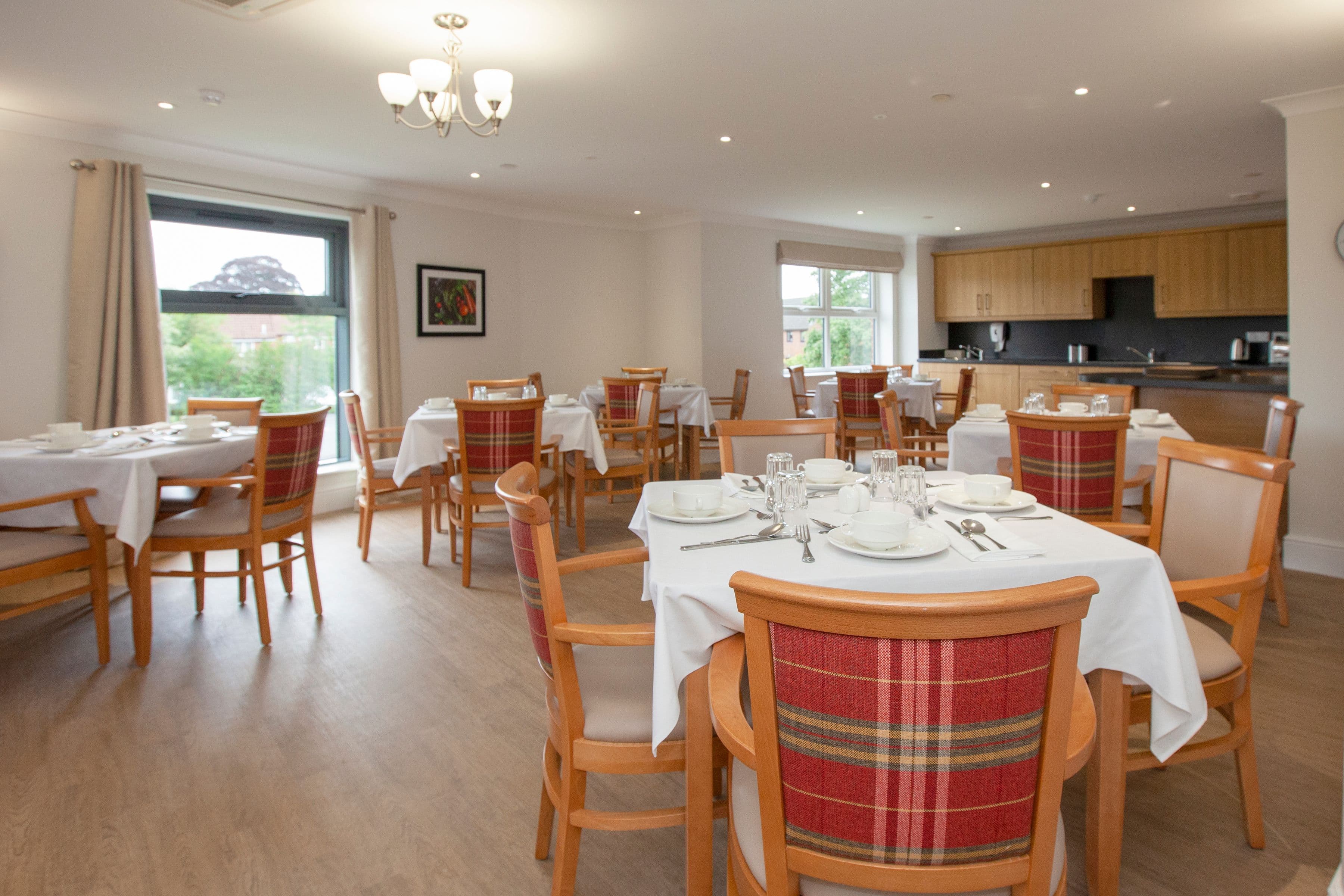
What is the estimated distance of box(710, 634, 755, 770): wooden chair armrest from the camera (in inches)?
42.2

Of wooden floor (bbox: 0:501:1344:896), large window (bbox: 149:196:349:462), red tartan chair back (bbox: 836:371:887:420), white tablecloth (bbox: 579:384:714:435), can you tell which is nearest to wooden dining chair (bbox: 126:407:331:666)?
wooden floor (bbox: 0:501:1344:896)

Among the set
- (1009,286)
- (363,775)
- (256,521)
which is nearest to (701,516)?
(363,775)

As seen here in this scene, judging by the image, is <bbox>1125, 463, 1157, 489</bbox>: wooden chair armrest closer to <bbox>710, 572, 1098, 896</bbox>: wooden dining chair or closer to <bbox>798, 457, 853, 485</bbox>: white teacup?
<bbox>798, 457, 853, 485</bbox>: white teacup

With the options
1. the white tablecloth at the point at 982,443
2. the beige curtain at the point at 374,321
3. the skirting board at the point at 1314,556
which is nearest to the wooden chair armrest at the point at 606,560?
the white tablecloth at the point at 982,443

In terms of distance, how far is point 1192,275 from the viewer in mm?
7902

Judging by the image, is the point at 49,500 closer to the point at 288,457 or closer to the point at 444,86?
the point at 288,457

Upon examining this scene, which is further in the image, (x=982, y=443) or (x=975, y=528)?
(x=982, y=443)

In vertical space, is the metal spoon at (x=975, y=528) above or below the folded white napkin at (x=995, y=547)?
above

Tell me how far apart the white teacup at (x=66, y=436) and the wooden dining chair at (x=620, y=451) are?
2.28 meters

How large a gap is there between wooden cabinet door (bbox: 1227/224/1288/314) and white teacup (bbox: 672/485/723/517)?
791 cm

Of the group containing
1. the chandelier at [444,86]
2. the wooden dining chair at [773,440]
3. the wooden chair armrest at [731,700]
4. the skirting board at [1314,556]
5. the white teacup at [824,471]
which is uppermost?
the chandelier at [444,86]

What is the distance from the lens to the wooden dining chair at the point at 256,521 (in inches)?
115

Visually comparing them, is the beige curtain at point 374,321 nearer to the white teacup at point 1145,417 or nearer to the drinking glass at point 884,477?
the drinking glass at point 884,477

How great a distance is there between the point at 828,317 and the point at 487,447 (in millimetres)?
6623
